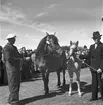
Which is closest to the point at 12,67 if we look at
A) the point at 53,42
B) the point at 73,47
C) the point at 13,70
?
the point at 13,70

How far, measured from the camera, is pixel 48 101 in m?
6.16

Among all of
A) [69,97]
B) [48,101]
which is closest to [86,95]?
[69,97]

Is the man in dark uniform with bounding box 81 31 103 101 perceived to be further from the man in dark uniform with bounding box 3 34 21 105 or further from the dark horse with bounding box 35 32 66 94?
the man in dark uniform with bounding box 3 34 21 105

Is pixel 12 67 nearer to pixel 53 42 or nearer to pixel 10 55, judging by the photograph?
pixel 10 55

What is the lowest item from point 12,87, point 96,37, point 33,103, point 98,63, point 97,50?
point 33,103

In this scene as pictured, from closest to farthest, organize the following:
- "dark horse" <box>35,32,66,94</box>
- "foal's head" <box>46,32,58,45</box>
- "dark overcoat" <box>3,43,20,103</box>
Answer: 1. "dark overcoat" <box>3,43,20,103</box>
2. "dark horse" <box>35,32,66,94</box>
3. "foal's head" <box>46,32,58,45</box>

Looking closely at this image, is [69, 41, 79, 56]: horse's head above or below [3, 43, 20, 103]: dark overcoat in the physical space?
above

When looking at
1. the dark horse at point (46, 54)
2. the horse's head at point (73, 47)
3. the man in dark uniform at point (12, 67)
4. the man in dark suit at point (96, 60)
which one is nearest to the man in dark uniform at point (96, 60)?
the man in dark suit at point (96, 60)

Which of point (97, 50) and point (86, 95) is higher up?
point (97, 50)

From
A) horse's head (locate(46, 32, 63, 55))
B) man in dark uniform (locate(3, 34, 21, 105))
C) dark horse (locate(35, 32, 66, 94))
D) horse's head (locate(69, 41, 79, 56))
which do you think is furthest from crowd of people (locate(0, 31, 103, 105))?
horse's head (locate(46, 32, 63, 55))

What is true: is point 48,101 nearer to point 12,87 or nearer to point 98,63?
point 12,87

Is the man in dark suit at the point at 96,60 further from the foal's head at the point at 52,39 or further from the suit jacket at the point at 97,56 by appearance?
the foal's head at the point at 52,39

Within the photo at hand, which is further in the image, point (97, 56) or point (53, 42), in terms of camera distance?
point (53, 42)

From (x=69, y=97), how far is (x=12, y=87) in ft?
7.08
